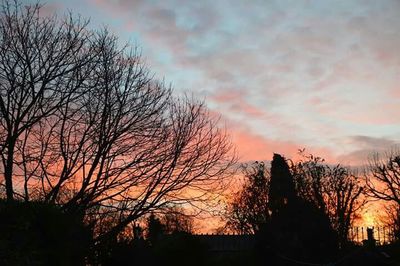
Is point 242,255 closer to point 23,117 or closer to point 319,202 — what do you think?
point 319,202

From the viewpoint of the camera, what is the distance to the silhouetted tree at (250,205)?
136ft

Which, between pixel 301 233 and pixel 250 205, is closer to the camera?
pixel 301 233

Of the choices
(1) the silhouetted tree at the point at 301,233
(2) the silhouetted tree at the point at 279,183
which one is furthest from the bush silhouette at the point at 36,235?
(2) the silhouetted tree at the point at 279,183

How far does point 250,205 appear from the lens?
42.1m

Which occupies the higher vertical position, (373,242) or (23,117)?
(23,117)

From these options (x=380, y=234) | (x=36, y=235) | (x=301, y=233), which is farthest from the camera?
(x=380, y=234)

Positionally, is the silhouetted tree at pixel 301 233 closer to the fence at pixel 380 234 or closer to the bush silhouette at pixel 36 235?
the fence at pixel 380 234

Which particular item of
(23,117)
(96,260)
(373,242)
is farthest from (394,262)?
(23,117)

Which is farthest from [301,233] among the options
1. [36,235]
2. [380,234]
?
[36,235]

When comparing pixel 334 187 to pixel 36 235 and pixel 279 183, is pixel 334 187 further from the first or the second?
pixel 36 235

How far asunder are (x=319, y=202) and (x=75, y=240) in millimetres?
30665

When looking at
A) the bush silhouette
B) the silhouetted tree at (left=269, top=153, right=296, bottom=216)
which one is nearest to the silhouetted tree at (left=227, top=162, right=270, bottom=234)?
the silhouetted tree at (left=269, top=153, right=296, bottom=216)

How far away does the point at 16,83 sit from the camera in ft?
44.6

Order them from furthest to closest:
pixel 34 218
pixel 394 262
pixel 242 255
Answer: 1. pixel 242 255
2. pixel 394 262
3. pixel 34 218
